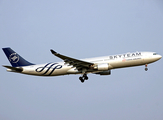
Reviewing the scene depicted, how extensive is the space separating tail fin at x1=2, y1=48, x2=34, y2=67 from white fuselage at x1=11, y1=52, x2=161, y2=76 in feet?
5.63

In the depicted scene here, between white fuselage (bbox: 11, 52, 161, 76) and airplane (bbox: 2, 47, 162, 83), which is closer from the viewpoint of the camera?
airplane (bbox: 2, 47, 162, 83)

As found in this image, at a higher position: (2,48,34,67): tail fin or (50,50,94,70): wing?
(2,48,34,67): tail fin

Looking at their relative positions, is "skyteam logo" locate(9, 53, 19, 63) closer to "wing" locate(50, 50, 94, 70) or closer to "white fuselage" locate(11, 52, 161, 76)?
"white fuselage" locate(11, 52, 161, 76)

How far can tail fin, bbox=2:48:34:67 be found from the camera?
4450cm

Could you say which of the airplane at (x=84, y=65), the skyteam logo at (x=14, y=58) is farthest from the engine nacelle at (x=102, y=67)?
the skyteam logo at (x=14, y=58)

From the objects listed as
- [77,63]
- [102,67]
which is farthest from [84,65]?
[102,67]

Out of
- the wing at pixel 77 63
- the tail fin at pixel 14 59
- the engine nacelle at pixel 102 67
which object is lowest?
the engine nacelle at pixel 102 67

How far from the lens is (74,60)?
3912cm

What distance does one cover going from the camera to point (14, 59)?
44812mm

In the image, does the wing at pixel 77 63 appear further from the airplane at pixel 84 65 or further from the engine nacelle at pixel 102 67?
the engine nacelle at pixel 102 67

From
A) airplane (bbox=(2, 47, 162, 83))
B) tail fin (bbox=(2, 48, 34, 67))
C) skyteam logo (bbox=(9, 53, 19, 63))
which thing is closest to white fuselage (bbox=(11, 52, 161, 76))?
airplane (bbox=(2, 47, 162, 83))

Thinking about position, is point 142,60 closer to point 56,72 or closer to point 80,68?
point 80,68

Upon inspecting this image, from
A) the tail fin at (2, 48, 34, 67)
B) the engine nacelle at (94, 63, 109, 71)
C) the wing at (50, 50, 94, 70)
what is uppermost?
the tail fin at (2, 48, 34, 67)

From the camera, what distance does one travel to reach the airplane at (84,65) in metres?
40.0
